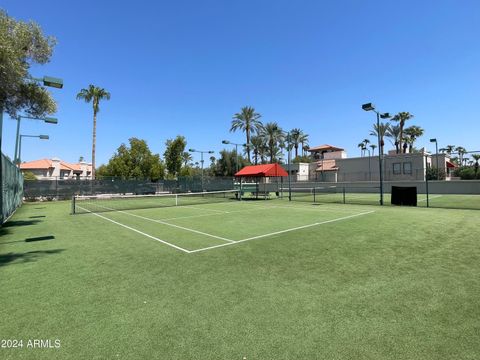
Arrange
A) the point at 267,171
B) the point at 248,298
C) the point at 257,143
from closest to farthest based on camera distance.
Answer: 1. the point at 248,298
2. the point at 267,171
3. the point at 257,143

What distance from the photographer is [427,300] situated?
4.26 m

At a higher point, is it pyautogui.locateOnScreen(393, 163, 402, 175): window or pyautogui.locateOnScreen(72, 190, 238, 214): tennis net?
pyautogui.locateOnScreen(393, 163, 402, 175): window

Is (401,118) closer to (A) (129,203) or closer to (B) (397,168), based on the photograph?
(B) (397,168)

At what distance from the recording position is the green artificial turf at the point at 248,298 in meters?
3.16

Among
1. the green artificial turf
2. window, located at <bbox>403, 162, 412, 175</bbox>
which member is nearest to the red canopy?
the green artificial turf

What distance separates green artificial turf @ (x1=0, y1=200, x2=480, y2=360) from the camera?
316 cm

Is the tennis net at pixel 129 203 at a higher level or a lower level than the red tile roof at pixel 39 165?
lower

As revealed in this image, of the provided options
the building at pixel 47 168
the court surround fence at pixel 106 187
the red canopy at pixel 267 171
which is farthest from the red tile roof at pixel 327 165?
the building at pixel 47 168

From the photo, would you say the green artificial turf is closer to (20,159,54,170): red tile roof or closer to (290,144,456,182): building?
(290,144,456,182): building

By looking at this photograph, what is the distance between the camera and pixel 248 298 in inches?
176

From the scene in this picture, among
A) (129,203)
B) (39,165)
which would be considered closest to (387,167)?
(129,203)

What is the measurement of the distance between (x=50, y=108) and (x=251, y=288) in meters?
12.3

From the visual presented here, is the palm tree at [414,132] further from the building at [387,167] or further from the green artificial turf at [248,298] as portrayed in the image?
the green artificial turf at [248,298]

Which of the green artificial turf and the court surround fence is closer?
the green artificial turf
